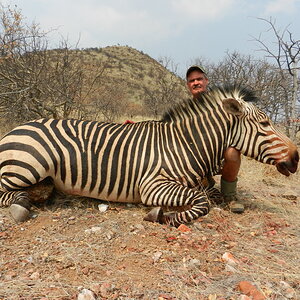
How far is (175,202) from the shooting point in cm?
302

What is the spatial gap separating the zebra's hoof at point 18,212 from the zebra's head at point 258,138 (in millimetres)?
2595

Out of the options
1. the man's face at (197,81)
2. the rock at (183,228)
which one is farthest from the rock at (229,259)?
the man's face at (197,81)

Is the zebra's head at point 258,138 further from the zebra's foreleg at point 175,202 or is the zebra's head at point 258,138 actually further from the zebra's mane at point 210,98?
the zebra's foreleg at point 175,202

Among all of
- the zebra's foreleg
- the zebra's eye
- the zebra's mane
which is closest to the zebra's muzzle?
the zebra's eye

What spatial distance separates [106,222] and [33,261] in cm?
91

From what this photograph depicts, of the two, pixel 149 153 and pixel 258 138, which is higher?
pixel 258 138

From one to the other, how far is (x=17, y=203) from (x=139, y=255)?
4.94ft

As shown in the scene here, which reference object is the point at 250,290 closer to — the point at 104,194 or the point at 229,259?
the point at 229,259

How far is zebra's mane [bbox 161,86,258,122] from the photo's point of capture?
3670 mm

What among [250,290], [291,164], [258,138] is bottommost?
[250,290]

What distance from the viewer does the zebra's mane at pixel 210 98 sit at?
12.0 ft

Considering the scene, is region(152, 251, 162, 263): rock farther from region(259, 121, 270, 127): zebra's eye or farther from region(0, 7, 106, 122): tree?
region(0, 7, 106, 122): tree

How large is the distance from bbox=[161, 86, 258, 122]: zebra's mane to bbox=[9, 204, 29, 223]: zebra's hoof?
6.82 ft

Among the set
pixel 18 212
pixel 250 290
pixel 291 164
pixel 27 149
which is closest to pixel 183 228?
pixel 250 290
